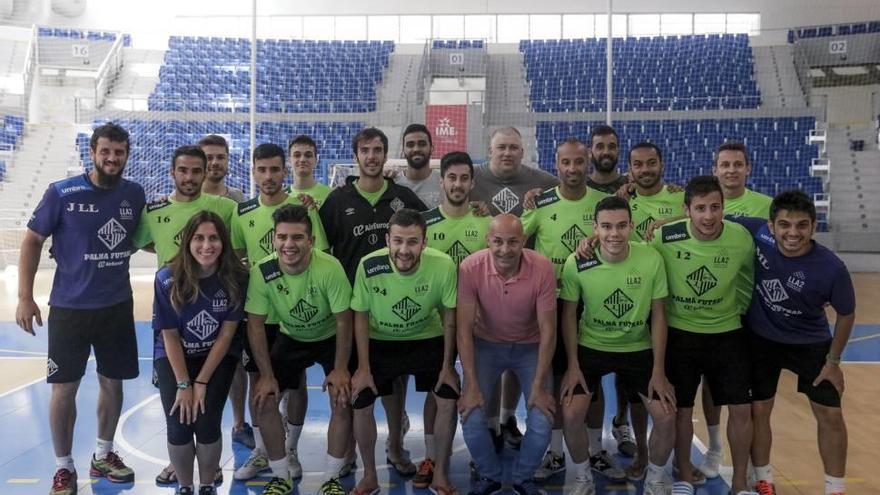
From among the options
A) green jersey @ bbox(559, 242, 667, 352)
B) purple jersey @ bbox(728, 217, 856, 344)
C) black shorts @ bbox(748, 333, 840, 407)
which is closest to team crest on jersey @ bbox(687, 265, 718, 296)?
green jersey @ bbox(559, 242, 667, 352)

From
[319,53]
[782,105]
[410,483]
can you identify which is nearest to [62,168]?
[319,53]

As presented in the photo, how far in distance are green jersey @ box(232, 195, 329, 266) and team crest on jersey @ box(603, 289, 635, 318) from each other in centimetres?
189

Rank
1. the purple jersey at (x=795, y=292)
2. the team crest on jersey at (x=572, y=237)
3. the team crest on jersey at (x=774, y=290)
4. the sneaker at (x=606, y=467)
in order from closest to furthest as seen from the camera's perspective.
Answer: the purple jersey at (x=795, y=292) → the team crest on jersey at (x=774, y=290) → the sneaker at (x=606, y=467) → the team crest on jersey at (x=572, y=237)

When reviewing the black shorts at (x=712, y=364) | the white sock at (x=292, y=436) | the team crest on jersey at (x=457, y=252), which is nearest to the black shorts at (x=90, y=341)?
the white sock at (x=292, y=436)

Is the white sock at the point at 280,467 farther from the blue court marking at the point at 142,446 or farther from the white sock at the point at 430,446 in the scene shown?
the white sock at the point at 430,446

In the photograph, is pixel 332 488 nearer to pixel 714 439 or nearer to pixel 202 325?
pixel 202 325

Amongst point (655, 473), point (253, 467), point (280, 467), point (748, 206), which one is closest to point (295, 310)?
point (280, 467)

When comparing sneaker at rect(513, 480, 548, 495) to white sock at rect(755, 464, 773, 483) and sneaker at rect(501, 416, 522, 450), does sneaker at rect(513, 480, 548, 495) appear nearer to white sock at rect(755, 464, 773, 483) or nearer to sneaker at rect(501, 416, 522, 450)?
sneaker at rect(501, 416, 522, 450)

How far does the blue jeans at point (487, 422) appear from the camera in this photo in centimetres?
388

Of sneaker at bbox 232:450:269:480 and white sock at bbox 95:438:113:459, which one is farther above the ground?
white sock at bbox 95:438:113:459

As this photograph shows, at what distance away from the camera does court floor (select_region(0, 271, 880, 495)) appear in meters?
4.19

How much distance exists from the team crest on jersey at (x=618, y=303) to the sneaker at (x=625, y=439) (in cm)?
131

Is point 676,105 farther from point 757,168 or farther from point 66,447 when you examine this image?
point 66,447

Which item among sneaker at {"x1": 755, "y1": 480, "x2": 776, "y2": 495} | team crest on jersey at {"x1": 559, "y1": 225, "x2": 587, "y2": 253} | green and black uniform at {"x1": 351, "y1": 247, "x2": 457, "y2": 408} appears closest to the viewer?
sneaker at {"x1": 755, "y1": 480, "x2": 776, "y2": 495}
